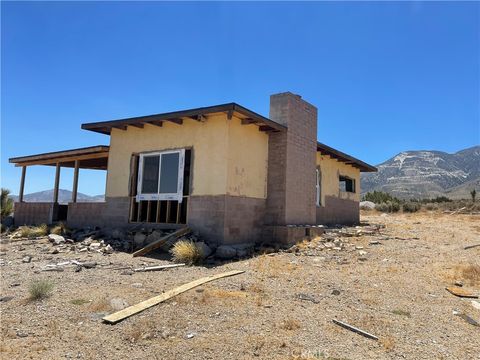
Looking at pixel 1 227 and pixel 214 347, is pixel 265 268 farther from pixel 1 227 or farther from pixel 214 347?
pixel 1 227

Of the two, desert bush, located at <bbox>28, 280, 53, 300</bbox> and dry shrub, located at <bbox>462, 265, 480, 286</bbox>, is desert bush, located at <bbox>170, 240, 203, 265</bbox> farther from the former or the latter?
dry shrub, located at <bbox>462, 265, 480, 286</bbox>

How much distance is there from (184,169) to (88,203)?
536 centimetres

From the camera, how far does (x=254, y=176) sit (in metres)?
13.5

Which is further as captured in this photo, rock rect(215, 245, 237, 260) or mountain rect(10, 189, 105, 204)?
mountain rect(10, 189, 105, 204)

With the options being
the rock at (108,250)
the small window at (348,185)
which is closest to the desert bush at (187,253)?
the rock at (108,250)

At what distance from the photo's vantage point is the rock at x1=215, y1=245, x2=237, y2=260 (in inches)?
439

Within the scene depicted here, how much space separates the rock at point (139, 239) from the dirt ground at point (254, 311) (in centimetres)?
168

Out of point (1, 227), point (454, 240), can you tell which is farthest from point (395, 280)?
point (1, 227)

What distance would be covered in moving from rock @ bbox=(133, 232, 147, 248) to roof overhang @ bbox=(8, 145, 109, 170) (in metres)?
5.06

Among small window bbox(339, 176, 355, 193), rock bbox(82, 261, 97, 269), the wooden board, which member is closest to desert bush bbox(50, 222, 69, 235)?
rock bbox(82, 261, 97, 269)

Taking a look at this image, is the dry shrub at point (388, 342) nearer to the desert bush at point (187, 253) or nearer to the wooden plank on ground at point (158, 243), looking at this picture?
the desert bush at point (187, 253)

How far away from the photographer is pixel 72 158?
18188 mm

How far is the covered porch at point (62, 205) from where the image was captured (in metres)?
16.0

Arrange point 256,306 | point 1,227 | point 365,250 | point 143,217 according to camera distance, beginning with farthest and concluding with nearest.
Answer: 1. point 1,227
2. point 143,217
3. point 365,250
4. point 256,306
